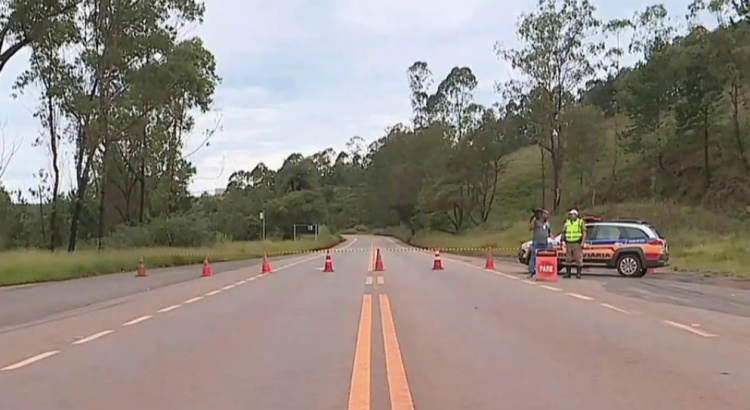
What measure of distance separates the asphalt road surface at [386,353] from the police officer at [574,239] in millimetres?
6817

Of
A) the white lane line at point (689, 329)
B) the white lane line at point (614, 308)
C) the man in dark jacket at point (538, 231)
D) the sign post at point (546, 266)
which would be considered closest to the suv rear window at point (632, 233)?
the man in dark jacket at point (538, 231)

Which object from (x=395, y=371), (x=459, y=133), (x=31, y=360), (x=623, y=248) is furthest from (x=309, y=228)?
(x=395, y=371)

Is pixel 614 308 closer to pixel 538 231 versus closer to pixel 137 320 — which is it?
pixel 137 320

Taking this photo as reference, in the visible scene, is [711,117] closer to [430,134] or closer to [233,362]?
[430,134]

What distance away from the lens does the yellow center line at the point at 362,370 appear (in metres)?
8.05

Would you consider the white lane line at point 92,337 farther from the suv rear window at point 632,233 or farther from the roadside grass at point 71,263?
the suv rear window at point 632,233

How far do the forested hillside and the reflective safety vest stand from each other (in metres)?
9.10

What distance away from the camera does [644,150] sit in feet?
257

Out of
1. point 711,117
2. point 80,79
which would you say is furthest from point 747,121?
point 80,79

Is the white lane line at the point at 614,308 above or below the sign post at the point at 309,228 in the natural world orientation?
below

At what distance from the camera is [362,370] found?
385 inches

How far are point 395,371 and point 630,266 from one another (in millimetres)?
19767

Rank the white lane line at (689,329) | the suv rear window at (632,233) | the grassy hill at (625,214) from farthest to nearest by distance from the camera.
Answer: the grassy hill at (625,214)
the suv rear window at (632,233)
the white lane line at (689,329)

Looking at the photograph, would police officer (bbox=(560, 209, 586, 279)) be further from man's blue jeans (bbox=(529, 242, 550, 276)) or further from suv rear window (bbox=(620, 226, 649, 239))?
suv rear window (bbox=(620, 226, 649, 239))
